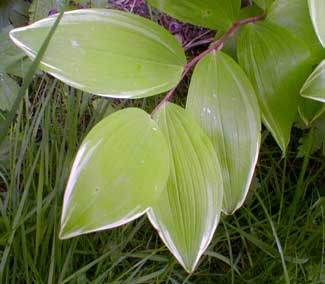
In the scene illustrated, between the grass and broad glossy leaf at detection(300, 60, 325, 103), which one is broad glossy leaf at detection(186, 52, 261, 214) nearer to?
broad glossy leaf at detection(300, 60, 325, 103)

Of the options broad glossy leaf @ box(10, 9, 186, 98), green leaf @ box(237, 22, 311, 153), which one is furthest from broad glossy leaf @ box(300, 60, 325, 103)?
broad glossy leaf @ box(10, 9, 186, 98)

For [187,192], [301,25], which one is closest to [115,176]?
[187,192]

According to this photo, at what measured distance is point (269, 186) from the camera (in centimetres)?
122

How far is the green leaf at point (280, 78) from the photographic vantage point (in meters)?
0.84

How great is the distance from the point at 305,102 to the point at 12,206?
0.72 metres

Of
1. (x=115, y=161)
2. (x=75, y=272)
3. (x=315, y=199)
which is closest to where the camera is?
(x=115, y=161)

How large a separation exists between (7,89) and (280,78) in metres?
0.75

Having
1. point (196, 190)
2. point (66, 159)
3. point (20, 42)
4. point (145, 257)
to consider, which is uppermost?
point (20, 42)

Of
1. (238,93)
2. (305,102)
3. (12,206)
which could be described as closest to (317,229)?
(305,102)

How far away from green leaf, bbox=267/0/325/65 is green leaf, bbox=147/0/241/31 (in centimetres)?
8

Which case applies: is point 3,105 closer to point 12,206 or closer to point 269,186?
point 12,206

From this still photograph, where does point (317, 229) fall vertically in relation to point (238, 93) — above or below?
below

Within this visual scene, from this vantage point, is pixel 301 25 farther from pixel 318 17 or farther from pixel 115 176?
pixel 115 176

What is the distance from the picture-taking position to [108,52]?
76 centimetres
